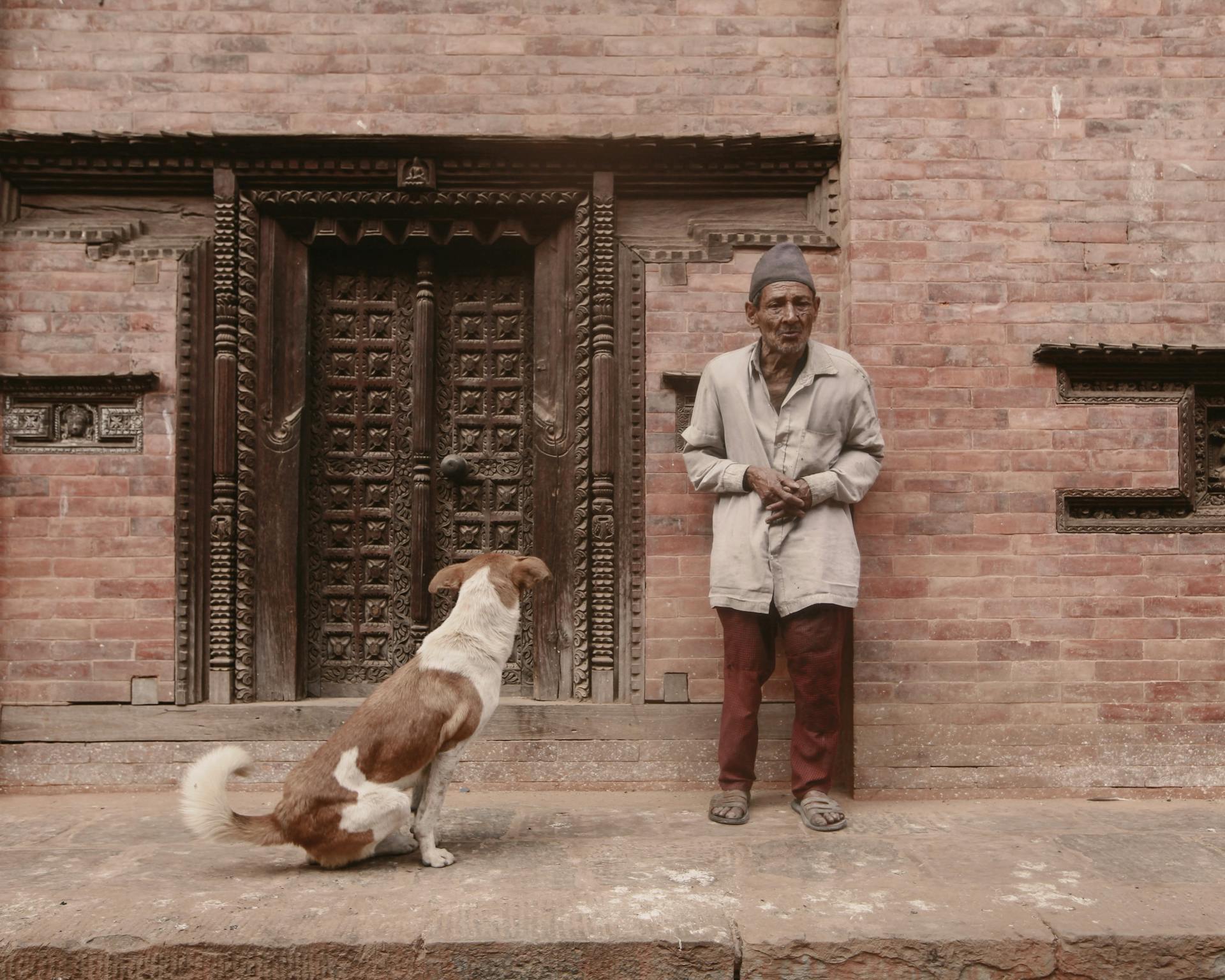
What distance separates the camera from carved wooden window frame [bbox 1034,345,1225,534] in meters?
4.29

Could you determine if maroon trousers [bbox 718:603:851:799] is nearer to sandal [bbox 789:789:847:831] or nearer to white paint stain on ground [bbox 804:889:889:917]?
sandal [bbox 789:789:847:831]

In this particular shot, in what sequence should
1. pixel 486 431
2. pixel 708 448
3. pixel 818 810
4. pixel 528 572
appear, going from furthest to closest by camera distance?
pixel 486 431
pixel 708 448
pixel 818 810
pixel 528 572

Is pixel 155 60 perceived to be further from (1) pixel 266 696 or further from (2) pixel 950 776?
(2) pixel 950 776

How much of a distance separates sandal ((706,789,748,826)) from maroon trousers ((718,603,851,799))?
0.11 ft


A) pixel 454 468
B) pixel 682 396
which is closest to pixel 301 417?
pixel 454 468

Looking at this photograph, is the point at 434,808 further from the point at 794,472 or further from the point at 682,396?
the point at 682,396

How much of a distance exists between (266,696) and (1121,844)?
12.3 feet

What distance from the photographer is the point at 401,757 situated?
311cm

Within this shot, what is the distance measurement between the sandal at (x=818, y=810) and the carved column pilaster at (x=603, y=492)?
0.97 metres

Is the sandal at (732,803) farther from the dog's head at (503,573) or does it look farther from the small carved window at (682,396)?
the small carved window at (682,396)

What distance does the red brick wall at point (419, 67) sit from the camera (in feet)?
14.9

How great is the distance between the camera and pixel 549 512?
4609mm

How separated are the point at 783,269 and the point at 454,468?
1.83 metres

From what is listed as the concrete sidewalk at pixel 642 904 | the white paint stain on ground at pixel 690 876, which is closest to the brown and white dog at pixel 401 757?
the concrete sidewalk at pixel 642 904
